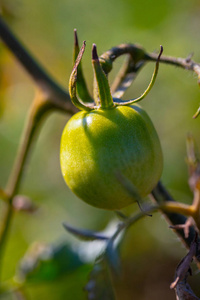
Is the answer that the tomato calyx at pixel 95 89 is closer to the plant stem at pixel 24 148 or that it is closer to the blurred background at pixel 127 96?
the plant stem at pixel 24 148

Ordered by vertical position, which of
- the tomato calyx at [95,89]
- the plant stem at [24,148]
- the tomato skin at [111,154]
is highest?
the tomato calyx at [95,89]

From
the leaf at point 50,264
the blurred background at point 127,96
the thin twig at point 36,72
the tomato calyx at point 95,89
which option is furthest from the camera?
the blurred background at point 127,96

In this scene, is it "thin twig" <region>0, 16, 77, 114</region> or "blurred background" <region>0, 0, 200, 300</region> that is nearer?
"thin twig" <region>0, 16, 77, 114</region>

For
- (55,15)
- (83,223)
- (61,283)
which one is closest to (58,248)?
(61,283)

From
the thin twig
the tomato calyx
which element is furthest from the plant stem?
the tomato calyx

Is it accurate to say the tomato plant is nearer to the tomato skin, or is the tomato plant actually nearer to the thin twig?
the tomato skin

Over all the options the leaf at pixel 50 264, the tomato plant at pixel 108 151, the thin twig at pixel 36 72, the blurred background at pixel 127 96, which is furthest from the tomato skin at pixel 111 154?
the blurred background at pixel 127 96

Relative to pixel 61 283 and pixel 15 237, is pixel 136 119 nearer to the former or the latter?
pixel 61 283

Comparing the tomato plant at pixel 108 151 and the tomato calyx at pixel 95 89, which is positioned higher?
the tomato calyx at pixel 95 89

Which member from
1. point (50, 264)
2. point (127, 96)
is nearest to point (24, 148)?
point (50, 264)
